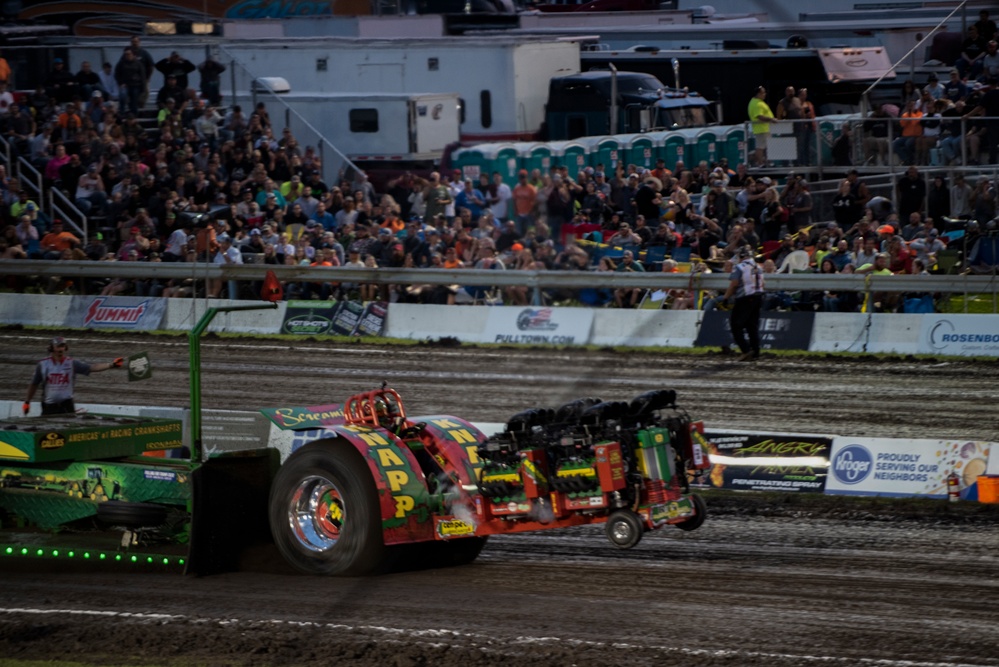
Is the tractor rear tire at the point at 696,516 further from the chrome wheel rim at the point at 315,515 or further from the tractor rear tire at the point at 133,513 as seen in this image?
the tractor rear tire at the point at 133,513

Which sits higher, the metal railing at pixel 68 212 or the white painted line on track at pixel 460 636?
the metal railing at pixel 68 212

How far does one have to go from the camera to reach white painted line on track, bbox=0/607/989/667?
6809 mm

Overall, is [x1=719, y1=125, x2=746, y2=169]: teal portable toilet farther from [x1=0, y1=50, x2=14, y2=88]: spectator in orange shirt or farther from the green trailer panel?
the green trailer panel

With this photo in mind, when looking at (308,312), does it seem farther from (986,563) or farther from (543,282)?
(986,563)

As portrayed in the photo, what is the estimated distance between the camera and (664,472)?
25.9ft

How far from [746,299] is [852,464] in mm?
5817

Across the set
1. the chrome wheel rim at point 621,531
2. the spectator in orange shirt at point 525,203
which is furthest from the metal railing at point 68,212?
the chrome wheel rim at point 621,531

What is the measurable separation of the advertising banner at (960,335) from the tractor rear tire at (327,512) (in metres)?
10.5

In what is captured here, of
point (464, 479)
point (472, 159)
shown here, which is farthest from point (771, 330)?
point (464, 479)

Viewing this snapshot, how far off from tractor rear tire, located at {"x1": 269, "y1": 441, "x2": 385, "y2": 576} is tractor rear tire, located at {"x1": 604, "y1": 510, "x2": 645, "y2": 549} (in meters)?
1.41

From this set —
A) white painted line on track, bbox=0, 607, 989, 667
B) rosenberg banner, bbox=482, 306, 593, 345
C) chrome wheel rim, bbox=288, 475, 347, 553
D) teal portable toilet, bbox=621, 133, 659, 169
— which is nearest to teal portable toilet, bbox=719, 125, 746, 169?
teal portable toilet, bbox=621, 133, 659, 169

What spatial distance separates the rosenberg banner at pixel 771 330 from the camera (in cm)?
1792

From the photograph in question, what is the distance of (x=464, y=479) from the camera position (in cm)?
849

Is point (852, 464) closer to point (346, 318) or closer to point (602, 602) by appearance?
point (602, 602)
